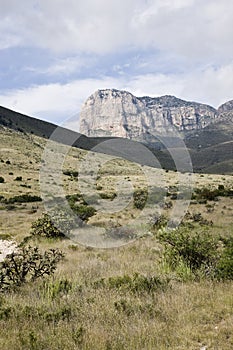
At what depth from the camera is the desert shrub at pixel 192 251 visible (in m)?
9.34

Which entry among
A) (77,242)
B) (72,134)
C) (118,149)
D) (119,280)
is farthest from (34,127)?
(119,280)

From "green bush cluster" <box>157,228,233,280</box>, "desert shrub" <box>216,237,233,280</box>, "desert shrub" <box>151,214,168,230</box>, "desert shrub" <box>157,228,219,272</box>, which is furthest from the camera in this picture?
"desert shrub" <box>151,214,168,230</box>

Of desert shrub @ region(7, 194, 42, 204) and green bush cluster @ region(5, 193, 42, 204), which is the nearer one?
green bush cluster @ region(5, 193, 42, 204)

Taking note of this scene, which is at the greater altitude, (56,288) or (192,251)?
(192,251)

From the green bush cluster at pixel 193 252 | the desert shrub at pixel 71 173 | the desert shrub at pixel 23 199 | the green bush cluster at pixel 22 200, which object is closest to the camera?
the green bush cluster at pixel 193 252

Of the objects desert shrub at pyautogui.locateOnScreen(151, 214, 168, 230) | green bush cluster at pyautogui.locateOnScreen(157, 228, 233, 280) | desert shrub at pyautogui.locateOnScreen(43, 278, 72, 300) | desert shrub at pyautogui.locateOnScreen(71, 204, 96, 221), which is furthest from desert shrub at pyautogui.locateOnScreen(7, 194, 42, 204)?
desert shrub at pyautogui.locateOnScreen(43, 278, 72, 300)

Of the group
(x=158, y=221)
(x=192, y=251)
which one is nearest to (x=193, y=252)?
(x=192, y=251)

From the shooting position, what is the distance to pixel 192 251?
9562 millimetres

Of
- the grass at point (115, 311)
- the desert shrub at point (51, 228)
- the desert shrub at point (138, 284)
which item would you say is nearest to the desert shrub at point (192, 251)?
the grass at point (115, 311)

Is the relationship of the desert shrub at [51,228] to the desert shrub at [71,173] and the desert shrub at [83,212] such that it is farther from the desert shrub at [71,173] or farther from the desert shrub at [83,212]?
the desert shrub at [71,173]

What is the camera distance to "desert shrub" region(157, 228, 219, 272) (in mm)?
9344

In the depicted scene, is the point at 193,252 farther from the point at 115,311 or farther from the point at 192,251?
the point at 115,311

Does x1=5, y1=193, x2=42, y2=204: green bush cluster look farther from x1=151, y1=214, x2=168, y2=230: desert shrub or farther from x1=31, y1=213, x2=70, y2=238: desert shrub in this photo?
x1=151, y1=214, x2=168, y2=230: desert shrub

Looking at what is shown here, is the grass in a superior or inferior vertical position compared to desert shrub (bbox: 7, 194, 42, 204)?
inferior
